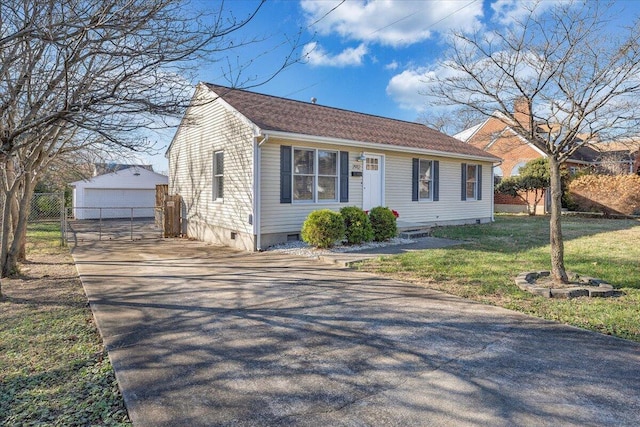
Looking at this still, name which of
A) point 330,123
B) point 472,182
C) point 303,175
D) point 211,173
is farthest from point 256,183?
point 472,182

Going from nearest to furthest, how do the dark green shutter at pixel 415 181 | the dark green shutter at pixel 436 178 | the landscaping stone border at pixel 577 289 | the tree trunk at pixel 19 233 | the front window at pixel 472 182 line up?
the landscaping stone border at pixel 577 289
the tree trunk at pixel 19 233
the dark green shutter at pixel 415 181
the dark green shutter at pixel 436 178
the front window at pixel 472 182

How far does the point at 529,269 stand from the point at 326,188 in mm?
5758

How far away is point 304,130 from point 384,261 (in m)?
4.40

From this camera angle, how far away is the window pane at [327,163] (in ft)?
36.2

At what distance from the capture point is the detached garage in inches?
974

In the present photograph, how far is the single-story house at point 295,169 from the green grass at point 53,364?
15.0ft

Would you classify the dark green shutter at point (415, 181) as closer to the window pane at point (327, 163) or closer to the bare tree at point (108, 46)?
the window pane at point (327, 163)

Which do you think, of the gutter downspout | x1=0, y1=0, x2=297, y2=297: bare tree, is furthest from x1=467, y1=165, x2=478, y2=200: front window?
x1=0, y1=0, x2=297, y2=297: bare tree

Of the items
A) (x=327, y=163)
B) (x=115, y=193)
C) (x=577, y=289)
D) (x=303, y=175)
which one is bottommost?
(x=577, y=289)

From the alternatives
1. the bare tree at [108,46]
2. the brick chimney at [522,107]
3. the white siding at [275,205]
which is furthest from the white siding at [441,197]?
the bare tree at [108,46]

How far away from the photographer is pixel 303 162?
1081cm

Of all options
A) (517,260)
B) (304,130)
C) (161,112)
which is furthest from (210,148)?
(517,260)

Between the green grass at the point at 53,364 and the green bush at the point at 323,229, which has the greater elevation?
the green bush at the point at 323,229

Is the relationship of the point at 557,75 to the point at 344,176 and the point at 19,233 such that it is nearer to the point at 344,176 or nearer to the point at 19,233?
the point at 344,176
